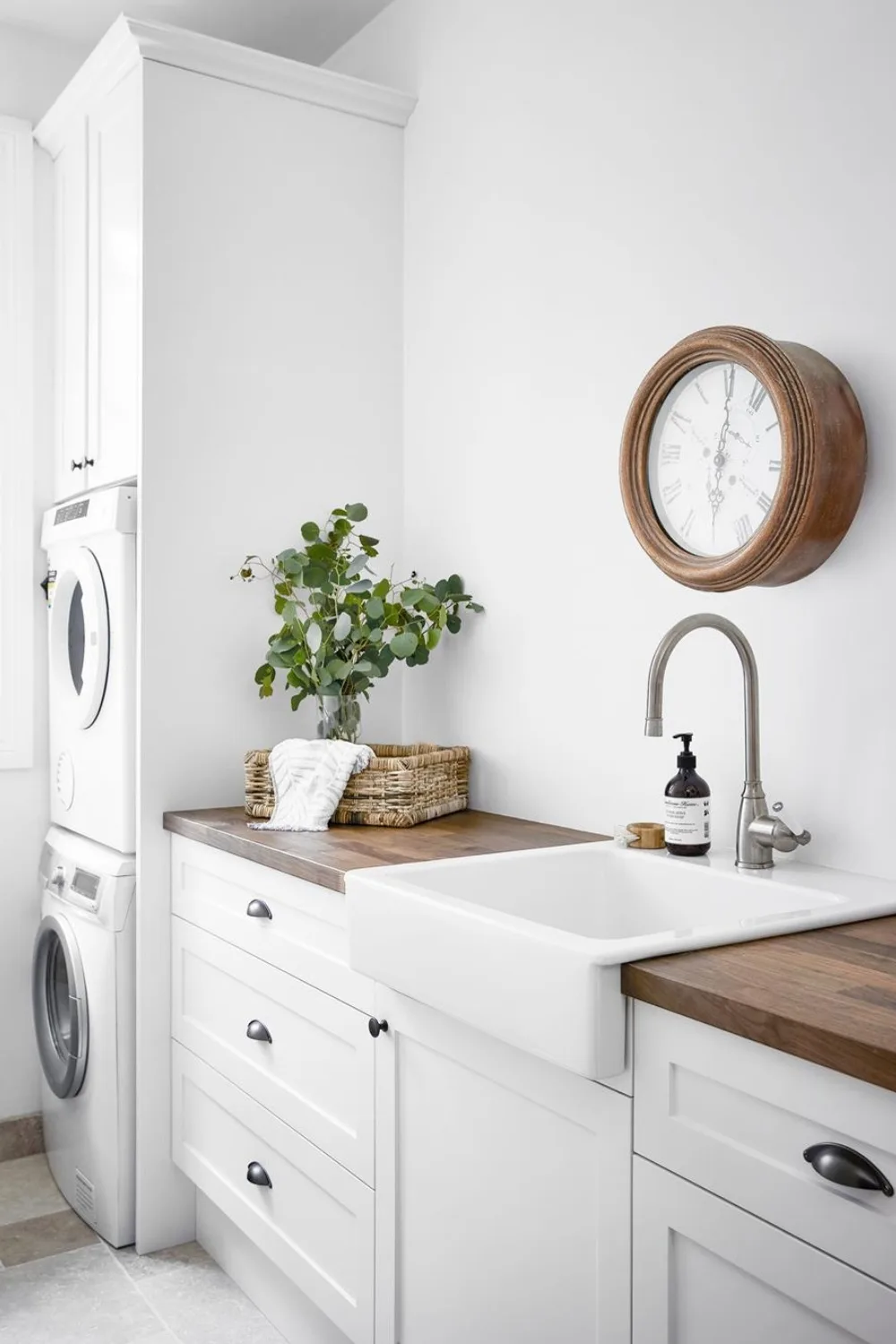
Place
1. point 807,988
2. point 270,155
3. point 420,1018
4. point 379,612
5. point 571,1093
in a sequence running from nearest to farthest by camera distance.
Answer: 1. point 807,988
2. point 571,1093
3. point 420,1018
4. point 379,612
5. point 270,155

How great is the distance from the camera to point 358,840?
6.87ft

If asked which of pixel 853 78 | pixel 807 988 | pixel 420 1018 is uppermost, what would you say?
pixel 853 78

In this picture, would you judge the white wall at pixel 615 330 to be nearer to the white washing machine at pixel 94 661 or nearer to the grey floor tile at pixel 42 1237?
the white washing machine at pixel 94 661

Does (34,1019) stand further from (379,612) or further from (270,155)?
(270,155)

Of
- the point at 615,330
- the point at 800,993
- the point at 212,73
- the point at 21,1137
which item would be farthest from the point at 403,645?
the point at 21,1137

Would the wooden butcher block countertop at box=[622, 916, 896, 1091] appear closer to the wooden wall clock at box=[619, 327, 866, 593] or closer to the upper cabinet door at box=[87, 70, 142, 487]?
the wooden wall clock at box=[619, 327, 866, 593]

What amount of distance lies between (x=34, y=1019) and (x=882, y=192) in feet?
8.32

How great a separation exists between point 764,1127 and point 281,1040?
3.75 feet

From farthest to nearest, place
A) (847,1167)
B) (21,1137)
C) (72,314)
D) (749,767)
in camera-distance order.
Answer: (21,1137)
(72,314)
(749,767)
(847,1167)

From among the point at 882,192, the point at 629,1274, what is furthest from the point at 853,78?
the point at 629,1274

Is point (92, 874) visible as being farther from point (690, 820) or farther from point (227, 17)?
point (227, 17)

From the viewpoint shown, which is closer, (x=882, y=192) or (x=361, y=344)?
(x=882, y=192)

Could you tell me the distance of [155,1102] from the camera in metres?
2.46

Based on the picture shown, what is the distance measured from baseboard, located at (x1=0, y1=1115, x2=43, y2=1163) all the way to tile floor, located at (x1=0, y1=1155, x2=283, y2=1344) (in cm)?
28
